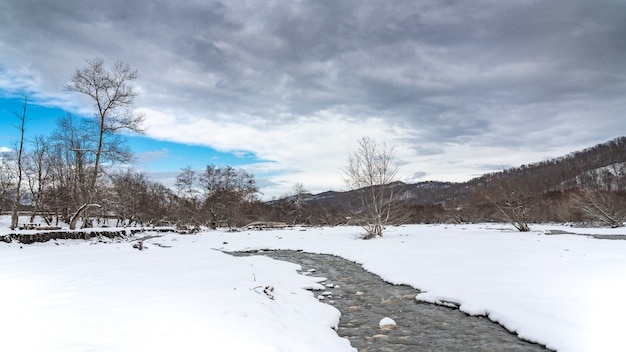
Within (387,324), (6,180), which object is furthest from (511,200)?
(6,180)

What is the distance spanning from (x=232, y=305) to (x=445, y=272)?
615cm

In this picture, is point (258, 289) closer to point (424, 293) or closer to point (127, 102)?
point (424, 293)

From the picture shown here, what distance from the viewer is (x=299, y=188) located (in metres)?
66.4

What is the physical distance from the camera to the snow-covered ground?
400 cm

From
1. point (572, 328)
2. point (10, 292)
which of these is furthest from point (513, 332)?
point (10, 292)

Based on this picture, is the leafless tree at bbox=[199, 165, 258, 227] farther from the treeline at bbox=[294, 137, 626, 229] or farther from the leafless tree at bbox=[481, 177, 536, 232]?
the leafless tree at bbox=[481, 177, 536, 232]

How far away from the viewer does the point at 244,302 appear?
586cm

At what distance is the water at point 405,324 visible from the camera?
204 inches

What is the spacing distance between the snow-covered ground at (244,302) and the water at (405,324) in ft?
0.85

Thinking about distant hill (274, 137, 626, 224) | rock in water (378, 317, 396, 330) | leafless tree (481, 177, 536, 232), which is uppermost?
distant hill (274, 137, 626, 224)

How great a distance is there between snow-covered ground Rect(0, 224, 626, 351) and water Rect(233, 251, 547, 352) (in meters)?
0.26

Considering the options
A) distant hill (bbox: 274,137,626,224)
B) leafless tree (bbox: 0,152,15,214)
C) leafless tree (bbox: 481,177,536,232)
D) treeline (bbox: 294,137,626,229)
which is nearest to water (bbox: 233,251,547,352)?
treeline (bbox: 294,137,626,229)

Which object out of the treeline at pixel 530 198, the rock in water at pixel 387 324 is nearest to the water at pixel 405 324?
the rock in water at pixel 387 324

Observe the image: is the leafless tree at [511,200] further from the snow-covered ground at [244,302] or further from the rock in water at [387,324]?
the rock in water at [387,324]
